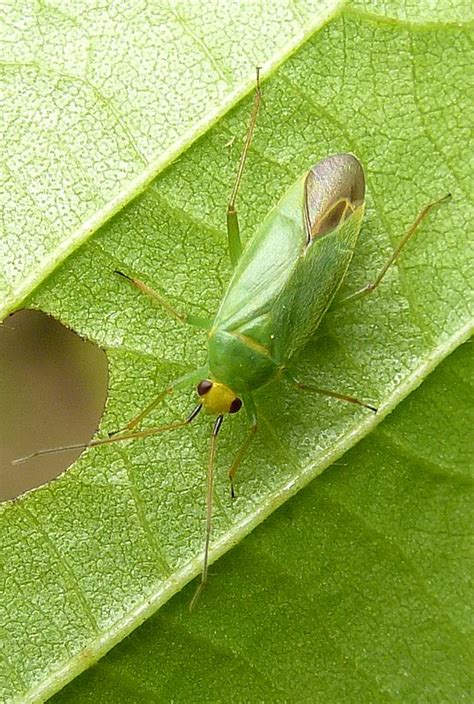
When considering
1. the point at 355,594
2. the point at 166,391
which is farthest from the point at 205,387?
the point at 355,594

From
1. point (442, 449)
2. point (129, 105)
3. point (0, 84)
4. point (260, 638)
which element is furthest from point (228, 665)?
point (0, 84)

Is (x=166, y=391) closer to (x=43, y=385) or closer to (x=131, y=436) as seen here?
(x=131, y=436)

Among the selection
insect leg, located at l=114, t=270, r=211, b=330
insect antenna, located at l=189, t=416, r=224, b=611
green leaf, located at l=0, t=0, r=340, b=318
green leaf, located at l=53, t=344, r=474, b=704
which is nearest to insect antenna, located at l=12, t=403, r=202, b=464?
insect antenna, located at l=189, t=416, r=224, b=611

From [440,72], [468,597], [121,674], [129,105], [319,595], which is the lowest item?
[468,597]

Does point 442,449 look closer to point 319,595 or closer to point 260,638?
point 319,595

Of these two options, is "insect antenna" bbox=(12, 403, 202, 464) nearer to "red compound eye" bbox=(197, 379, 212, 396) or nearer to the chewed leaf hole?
"red compound eye" bbox=(197, 379, 212, 396)

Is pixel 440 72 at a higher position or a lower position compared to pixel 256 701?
higher
